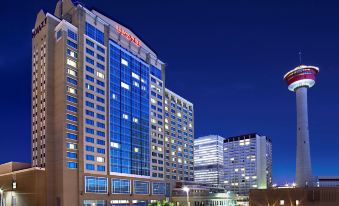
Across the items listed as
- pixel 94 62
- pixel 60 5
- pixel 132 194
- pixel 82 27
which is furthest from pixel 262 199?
pixel 60 5

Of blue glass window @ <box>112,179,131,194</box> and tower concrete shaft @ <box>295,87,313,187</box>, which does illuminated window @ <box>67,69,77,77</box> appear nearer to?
blue glass window @ <box>112,179,131,194</box>

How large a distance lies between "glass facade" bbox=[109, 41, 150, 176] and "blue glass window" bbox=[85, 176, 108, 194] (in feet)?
18.4

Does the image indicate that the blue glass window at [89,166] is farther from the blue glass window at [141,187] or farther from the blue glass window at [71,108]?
the blue glass window at [141,187]

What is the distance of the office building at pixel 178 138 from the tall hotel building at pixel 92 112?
44.7ft

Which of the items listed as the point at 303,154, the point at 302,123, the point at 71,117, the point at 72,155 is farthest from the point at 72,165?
the point at 302,123

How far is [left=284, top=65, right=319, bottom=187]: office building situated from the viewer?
354ft

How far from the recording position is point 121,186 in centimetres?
11569

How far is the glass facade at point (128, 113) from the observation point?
11712cm

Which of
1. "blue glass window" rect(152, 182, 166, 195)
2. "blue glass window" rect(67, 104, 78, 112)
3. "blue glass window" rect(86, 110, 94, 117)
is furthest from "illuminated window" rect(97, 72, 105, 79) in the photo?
"blue glass window" rect(152, 182, 166, 195)

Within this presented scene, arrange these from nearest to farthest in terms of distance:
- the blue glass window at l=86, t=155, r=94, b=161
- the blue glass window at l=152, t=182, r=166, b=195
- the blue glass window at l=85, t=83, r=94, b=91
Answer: the blue glass window at l=86, t=155, r=94, b=161, the blue glass window at l=85, t=83, r=94, b=91, the blue glass window at l=152, t=182, r=166, b=195

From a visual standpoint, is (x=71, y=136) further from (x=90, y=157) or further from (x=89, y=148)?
(x=90, y=157)

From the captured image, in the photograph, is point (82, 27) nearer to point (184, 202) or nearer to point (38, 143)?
point (38, 143)

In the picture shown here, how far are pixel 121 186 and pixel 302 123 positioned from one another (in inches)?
2387

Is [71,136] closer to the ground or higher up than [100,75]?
closer to the ground
